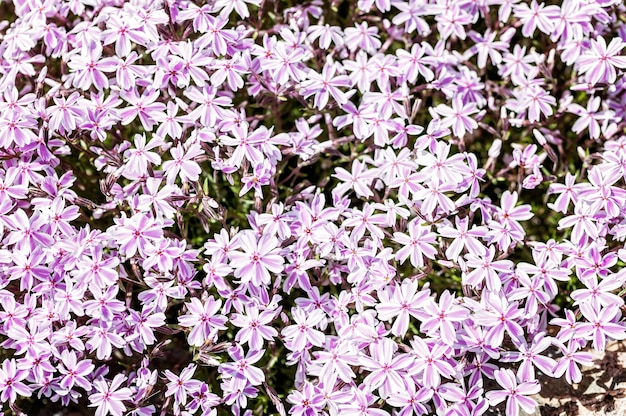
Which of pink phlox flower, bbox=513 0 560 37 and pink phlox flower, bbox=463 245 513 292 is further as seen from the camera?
pink phlox flower, bbox=513 0 560 37

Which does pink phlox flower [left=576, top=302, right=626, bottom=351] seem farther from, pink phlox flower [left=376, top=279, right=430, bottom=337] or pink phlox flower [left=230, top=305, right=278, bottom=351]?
pink phlox flower [left=230, top=305, right=278, bottom=351]

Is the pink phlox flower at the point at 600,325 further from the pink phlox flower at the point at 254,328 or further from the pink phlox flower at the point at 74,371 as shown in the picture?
the pink phlox flower at the point at 74,371

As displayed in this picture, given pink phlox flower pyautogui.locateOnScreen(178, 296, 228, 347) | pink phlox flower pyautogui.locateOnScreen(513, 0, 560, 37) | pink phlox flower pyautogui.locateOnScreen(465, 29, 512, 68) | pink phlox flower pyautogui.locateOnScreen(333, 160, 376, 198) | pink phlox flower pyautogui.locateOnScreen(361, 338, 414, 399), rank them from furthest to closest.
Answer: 1. pink phlox flower pyautogui.locateOnScreen(465, 29, 512, 68)
2. pink phlox flower pyautogui.locateOnScreen(513, 0, 560, 37)
3. pink phlox flower pyautogui.locateOnScreen(333, 160, 376, 198)
4. pink phlox flower pyautogui.locateOnScreen(178, 296, 228, 347)
5. pink phlox flower pyautogui.locateOnScreen(361, 338, 414, 399)

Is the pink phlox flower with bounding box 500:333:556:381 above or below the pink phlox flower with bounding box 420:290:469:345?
below

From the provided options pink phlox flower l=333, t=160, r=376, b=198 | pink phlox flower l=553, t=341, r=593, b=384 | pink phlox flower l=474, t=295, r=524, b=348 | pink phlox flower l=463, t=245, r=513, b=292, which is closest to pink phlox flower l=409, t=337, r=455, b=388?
pink phlox flower l=474, t=295, r=524, b=348

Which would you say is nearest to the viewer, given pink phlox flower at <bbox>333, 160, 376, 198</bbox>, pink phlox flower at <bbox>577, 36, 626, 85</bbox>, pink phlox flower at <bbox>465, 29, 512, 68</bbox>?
pink phlox flower at <bbox>333, 160, 376, 198</bbox>

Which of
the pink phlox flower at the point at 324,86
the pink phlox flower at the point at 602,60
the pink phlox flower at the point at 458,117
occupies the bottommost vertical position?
the pink phlox flower at the point at 458,117

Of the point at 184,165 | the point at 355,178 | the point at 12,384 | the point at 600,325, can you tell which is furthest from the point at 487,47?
the point at 12,384

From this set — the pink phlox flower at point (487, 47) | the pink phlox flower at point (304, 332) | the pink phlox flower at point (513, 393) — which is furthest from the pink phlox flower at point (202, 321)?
the pink phlox flower at point (487, 47)

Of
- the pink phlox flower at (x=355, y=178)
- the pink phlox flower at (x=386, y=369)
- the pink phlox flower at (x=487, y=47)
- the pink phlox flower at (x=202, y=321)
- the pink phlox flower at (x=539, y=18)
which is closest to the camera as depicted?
the pink phlox flower at (x=386, y=369)
